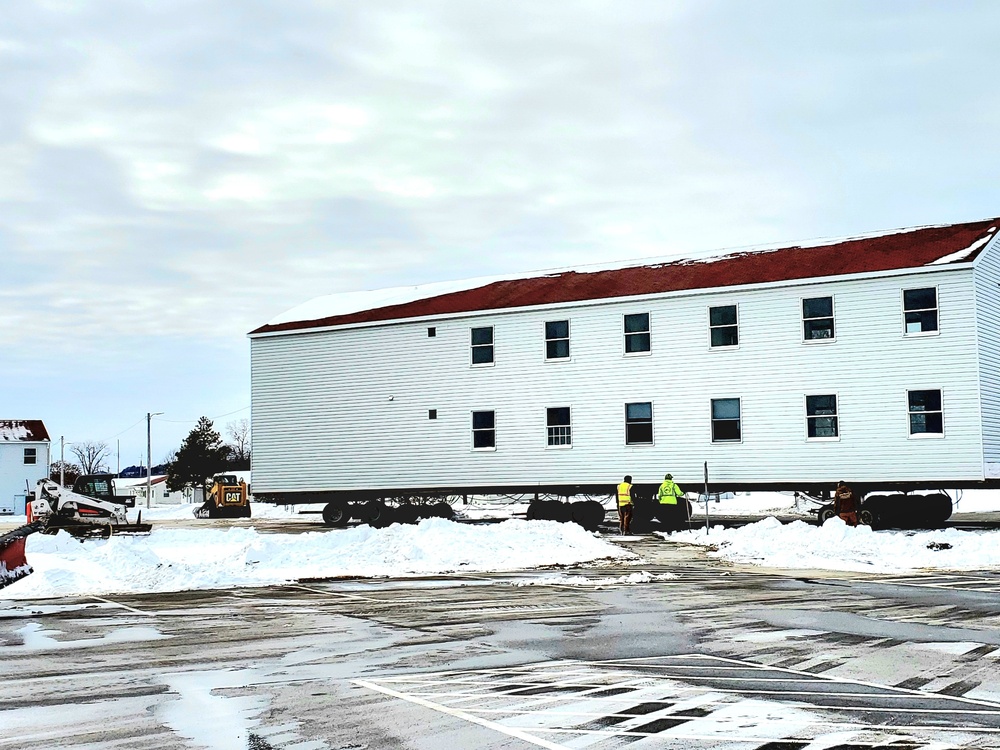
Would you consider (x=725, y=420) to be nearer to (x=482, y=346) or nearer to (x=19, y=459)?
(x=482, y=346)

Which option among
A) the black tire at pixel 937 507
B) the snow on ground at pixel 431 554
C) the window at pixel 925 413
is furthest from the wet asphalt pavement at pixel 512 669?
the black tire at pixel 937 507

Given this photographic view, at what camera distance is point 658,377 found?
3244cm

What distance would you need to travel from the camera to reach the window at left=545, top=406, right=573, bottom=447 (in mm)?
33594

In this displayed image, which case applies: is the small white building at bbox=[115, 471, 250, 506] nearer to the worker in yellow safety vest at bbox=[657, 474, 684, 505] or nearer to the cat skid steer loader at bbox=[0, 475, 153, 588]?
the cat skid steer loader at bbox=[0, 475, 153, 588]

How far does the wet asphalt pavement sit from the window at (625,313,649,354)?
16.5 meters

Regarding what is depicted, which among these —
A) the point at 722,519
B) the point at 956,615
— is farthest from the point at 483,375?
the point at 956,615

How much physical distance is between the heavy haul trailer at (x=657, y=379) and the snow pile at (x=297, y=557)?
252 inches

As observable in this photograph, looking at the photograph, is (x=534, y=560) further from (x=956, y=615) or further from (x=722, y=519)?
(x=722, y=519)

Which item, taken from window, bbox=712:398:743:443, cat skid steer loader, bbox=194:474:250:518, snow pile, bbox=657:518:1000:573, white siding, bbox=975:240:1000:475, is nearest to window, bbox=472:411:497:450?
window, bbox=712:398:743:443

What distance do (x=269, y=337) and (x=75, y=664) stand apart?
2899 centimetres

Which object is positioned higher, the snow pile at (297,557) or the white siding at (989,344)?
the white siding at (989,344)

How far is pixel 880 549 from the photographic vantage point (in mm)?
22719

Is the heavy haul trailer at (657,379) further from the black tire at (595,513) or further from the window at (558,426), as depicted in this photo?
the black tire at (595,513)

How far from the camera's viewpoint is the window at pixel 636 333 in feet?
108
